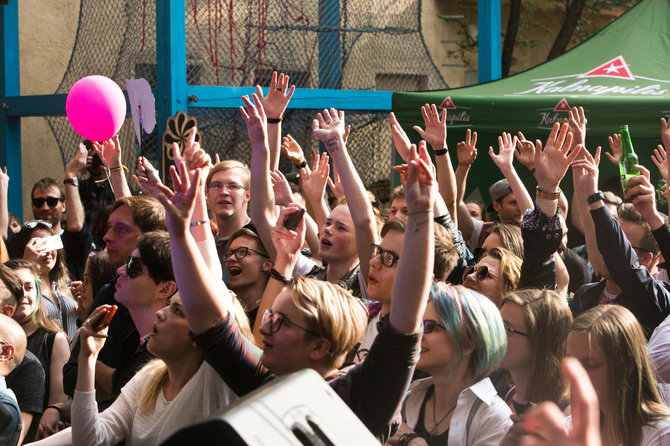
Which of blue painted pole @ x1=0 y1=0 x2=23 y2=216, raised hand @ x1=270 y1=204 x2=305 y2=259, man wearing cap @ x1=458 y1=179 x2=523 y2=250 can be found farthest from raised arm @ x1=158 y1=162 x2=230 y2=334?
blue painted pole @ x1=0 y1=0 x2=23 y2=216

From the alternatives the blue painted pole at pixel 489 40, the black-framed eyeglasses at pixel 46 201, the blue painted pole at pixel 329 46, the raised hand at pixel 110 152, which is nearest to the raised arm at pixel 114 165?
the raised hand at pixel 110 152

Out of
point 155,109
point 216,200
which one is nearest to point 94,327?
point 216,200

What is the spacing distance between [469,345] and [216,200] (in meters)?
2.27

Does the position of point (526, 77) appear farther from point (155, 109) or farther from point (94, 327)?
point (94, 327)

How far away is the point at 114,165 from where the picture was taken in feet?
15.3

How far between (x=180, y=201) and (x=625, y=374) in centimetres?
132

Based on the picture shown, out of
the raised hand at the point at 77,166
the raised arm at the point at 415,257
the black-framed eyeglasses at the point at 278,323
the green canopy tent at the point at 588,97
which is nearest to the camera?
the raised arm at the point at 415,257

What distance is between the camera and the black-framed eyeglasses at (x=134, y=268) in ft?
9.96

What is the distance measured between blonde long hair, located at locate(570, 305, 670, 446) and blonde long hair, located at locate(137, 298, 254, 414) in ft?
3.20

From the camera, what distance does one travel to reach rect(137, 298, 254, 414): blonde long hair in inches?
97.4

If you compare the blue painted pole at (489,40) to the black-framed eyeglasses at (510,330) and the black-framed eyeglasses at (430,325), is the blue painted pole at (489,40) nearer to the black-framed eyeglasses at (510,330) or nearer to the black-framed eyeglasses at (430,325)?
the black-framed eyeglasses at (510,330)

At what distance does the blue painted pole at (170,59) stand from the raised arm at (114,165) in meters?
1.21

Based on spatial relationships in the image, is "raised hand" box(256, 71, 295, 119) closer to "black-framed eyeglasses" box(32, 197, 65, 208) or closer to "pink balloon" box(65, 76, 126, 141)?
"pink balloon" box(65, 76, 126, 141)

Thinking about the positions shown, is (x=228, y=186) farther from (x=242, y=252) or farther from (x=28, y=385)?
(x=28, y=385)
